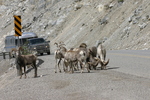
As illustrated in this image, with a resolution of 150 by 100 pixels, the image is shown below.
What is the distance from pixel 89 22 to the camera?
52156 mm

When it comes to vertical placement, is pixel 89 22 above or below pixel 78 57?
above

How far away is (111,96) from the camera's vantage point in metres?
8.69

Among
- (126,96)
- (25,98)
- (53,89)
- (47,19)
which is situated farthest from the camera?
(47,19)

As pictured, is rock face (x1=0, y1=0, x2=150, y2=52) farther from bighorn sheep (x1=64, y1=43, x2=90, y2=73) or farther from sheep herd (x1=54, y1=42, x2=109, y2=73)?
bighorn sheep (x1=64, y1=43, x2=90, y2=73)

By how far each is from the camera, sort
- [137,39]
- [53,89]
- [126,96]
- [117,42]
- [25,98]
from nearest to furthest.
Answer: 1. [126,96]
2. [25,98]
3. [53,89]
4. [137,39]
5. [117,42]

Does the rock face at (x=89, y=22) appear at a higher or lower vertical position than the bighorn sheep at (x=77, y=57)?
higher

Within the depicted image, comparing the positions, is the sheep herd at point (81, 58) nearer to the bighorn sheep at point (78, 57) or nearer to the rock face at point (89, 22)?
the bighorn sheep at point (78, 57)

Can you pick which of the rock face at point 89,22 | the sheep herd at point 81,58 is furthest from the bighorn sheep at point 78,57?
the rock face at point 89,22

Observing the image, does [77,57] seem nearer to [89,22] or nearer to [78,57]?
[78,57]

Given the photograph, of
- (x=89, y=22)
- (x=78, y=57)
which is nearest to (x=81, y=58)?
(x=78, y=57)

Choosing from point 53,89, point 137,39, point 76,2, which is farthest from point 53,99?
point 76,2

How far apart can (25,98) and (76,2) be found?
5484cm

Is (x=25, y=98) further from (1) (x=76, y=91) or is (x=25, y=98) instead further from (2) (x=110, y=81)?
(2) (x=110, y=81)

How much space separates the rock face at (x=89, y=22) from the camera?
37.8 m
